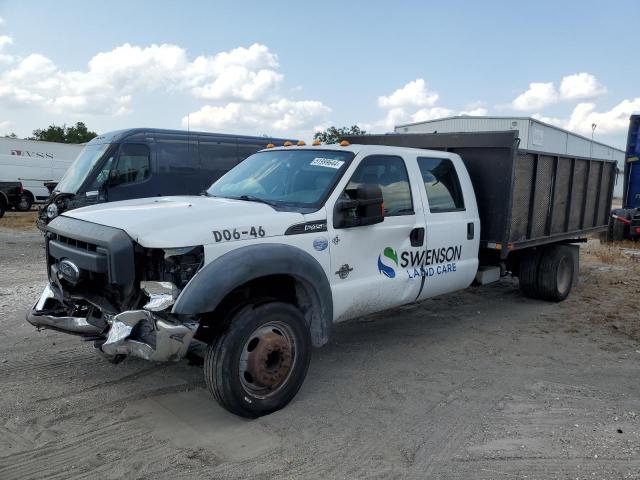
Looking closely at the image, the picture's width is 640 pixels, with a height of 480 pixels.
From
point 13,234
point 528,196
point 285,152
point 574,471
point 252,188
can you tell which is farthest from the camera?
point 13,234

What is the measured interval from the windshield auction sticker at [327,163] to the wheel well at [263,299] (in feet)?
3.59

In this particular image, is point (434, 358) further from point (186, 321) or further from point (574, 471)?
point (186, 321)

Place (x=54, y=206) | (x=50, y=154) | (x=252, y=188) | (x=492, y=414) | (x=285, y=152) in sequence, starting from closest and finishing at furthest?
(x=492, y=414)
(x=252, y=188)
(x=285, y=152)
(x=54, y=206)
(x=50, y=154)

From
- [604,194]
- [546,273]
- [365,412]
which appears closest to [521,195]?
[546,273]

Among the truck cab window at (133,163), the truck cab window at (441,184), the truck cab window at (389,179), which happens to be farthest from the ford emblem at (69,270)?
the truck cab window at (133,163)

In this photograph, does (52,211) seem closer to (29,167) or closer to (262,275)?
(262,275)

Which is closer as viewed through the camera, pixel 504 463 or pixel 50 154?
pixel 504 463

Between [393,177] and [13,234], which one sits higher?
[393,177]

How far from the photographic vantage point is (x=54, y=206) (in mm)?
10188

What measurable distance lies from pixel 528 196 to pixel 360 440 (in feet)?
12.6

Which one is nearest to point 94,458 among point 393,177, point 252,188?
point 252,188

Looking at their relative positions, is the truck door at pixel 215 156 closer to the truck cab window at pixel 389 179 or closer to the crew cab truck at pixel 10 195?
the truck cab window at pixel 389 179

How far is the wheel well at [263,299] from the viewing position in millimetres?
3756

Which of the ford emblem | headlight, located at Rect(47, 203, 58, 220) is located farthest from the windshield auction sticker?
headlight, located at Rect(47, 203, 58, 220)
